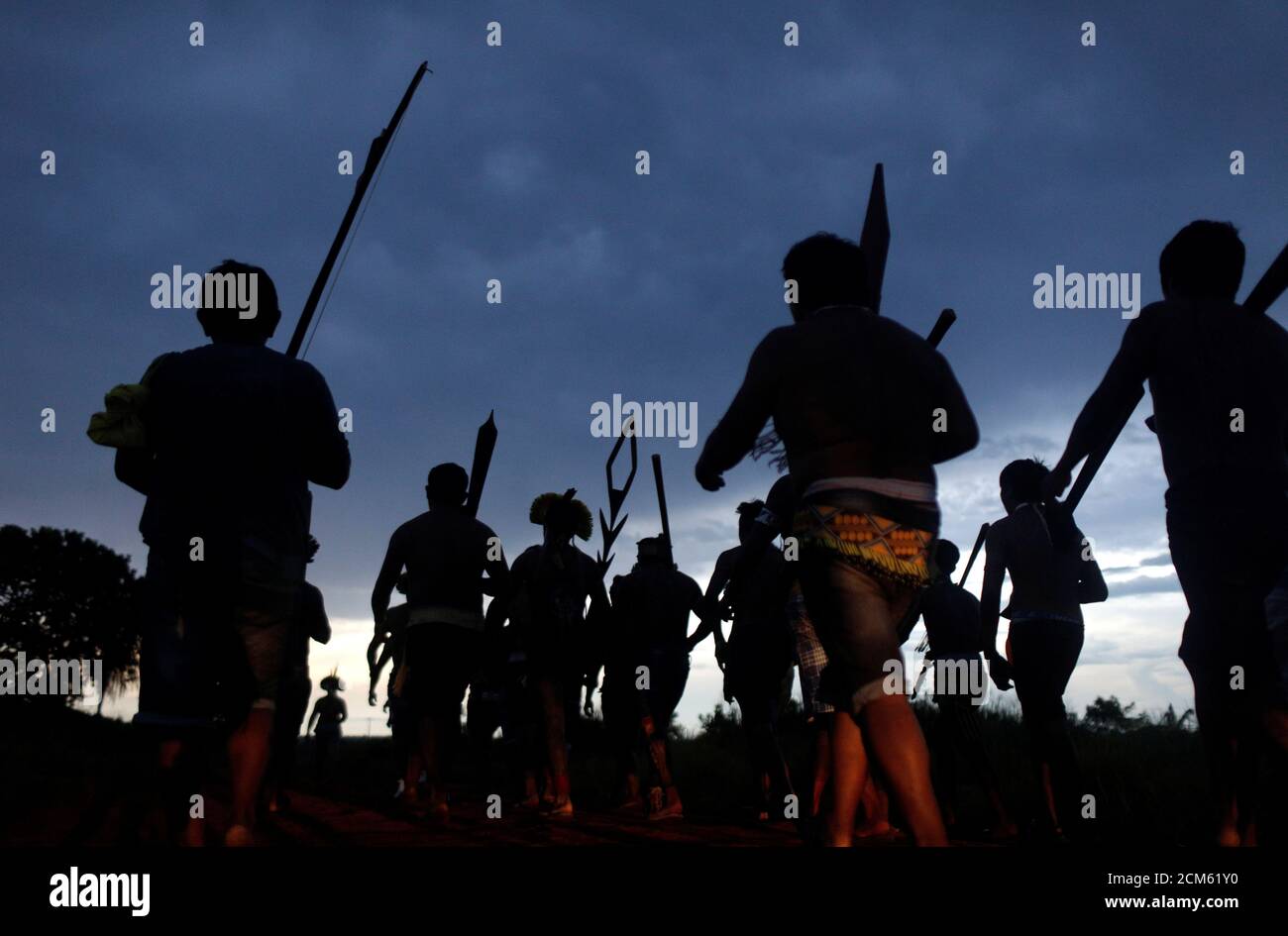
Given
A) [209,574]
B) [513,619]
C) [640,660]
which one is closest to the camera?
[209,574]

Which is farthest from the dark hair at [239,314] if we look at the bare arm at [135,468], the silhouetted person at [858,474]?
the silhouetted person at [858,474]

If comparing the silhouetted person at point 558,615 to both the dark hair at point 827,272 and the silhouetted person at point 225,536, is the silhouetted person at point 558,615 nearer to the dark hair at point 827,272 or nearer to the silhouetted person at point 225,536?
the silhouetted person at point 225,536

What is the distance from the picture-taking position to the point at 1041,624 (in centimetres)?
584

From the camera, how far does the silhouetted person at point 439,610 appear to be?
6719 millimetres

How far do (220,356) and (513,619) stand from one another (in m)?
4.07

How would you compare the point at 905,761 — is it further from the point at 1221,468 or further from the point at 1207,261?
the point at 1207,261

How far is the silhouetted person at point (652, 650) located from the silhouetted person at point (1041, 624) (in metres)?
2.43

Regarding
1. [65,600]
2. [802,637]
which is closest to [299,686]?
[802,637]

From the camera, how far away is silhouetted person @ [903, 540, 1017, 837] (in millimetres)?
6316

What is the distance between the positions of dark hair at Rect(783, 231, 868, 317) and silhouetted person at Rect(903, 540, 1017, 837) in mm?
3570
